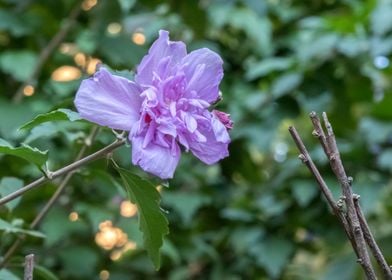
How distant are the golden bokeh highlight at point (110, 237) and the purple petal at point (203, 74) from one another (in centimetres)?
93

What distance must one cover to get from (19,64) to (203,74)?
92 cm

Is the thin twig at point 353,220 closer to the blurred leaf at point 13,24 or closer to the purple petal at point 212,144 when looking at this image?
the purple petal at point 212,144

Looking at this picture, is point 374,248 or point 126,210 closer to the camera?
point 374,248

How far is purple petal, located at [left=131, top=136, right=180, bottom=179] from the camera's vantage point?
0.59 metres

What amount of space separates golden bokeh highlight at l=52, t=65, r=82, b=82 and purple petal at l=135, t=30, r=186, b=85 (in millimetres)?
1012

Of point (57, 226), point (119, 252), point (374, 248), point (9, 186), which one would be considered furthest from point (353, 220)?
point (119, 252)

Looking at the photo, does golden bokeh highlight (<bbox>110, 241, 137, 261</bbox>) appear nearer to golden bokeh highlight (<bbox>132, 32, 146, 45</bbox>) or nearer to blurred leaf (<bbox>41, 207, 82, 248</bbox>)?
blurred leaf (<bbox>41, 207, 82, 248</bbox>)

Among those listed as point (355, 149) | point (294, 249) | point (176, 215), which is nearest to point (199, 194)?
point (176, 215)

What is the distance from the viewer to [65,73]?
5.58ft

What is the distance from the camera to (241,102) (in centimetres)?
179

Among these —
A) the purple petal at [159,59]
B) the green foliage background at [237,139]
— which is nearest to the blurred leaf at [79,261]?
the green foliage background at [237,139]

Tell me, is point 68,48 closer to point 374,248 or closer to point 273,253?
point 273,253

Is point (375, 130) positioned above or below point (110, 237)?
above

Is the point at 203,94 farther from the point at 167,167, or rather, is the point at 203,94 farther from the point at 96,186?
the point at 96,186
